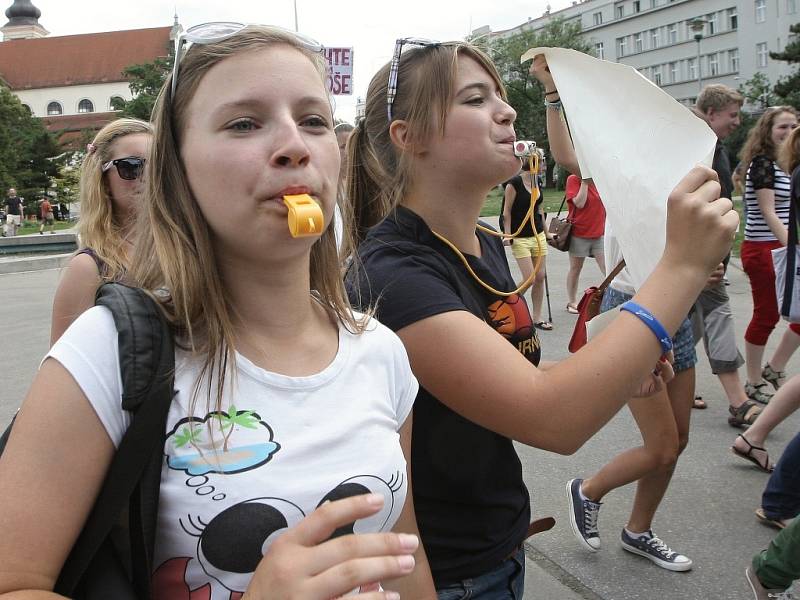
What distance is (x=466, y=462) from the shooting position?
1628 mm

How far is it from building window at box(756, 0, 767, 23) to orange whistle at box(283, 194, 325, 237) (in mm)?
70048

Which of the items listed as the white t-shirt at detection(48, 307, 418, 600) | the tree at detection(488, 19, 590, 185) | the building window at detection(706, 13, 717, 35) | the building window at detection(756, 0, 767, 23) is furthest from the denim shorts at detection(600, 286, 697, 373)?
the building window at detection(706, 13, 717, 35)

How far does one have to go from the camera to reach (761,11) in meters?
61.1

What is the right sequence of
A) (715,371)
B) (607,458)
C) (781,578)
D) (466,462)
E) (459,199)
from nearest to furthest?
(466,462) → (459,199) → (781,578) → (607,458) → (715,371)

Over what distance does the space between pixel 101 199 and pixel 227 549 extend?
238 centimetres

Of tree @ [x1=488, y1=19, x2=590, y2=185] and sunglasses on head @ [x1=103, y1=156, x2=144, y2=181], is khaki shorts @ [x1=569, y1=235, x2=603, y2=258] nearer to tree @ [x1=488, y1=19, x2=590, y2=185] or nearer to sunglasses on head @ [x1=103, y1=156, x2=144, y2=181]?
sunglasses on head @ [x1=103, y1=156, x2=144, y2=181]

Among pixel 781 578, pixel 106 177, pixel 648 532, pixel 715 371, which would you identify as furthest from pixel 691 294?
pixel 715 371

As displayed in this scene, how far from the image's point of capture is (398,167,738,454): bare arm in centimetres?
133

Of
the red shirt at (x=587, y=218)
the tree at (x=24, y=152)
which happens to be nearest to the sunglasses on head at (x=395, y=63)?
the red shirt at (x=587, y=218)

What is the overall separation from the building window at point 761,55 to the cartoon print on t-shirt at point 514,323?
68320 mm

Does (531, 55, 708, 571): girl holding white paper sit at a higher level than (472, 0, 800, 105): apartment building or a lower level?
lower

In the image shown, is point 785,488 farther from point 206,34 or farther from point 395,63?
point 206,34

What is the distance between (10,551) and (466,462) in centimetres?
96

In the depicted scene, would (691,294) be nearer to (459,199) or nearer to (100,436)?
(459,199)
